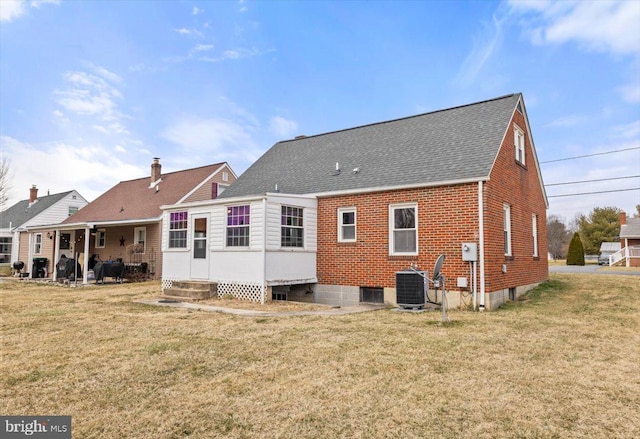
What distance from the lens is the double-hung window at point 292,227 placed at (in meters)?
12.7

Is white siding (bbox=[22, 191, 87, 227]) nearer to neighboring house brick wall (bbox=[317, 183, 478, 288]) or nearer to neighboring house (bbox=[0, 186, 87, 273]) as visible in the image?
neighboring house (bbox=[0, 186, 87, 273])

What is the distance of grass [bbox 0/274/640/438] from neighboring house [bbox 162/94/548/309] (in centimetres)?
253

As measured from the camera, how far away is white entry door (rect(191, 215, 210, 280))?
44.3 ft

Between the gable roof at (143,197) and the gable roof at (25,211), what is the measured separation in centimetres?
845

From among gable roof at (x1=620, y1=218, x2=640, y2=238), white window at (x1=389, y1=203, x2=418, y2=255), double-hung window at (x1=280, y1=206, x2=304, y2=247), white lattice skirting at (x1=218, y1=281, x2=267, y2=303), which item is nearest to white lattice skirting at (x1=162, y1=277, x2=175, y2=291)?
white lattice skirting at (x1=218, y1=281, x2=267, y2=303)

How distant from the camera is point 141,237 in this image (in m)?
22.4

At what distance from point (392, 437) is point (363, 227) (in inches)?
370

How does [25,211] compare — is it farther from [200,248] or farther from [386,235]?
[386,235]

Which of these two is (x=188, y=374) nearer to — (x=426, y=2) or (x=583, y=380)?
(x=583, y=380)

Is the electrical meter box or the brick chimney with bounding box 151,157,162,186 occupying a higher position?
the brick chimney with bounding box 151,157,162,186

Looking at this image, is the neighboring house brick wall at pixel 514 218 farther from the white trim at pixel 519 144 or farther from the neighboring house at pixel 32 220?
the neighboring house at pixel 32 220

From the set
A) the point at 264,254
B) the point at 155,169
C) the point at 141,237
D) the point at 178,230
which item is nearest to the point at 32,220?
the point at 155,169

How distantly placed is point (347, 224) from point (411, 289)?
3.48 metres

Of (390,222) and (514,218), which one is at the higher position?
(514,218)
